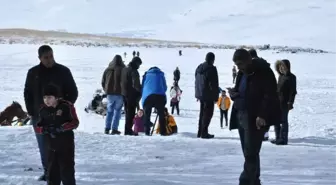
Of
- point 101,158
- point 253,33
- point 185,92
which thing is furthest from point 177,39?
point 101,158

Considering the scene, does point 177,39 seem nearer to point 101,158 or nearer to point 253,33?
point 253,33

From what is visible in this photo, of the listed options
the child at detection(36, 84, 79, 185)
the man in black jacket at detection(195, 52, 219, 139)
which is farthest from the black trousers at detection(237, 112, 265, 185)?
the man in black jacket at detection(195, 52, 219, 139)

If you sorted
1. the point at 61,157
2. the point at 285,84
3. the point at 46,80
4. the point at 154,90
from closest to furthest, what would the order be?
the point at 61,157
the point at 46,80
the point at 285,84
the point at 154,90

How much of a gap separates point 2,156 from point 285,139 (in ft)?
13.6

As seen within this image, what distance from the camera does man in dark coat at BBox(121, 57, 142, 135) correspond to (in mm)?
9219

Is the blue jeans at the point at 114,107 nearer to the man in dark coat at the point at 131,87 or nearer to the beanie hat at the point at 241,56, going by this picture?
the man in dark coat at the point at 131,87

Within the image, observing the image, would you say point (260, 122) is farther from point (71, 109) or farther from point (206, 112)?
point (206, 112)

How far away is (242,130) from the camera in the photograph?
17.0ft

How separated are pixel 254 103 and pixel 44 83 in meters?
1.91

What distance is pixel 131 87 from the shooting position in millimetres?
9266

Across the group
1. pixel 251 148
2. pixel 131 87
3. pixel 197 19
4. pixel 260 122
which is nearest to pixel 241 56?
pixel 260 122

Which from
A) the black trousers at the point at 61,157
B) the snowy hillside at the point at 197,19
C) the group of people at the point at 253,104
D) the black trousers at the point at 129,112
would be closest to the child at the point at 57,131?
the black trousers at the point at 61,157

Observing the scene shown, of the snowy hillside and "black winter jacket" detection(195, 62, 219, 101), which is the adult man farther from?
the snowy hillside

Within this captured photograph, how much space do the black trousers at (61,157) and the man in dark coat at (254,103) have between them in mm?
1528
